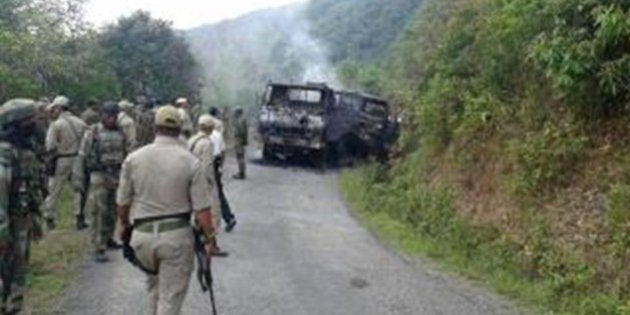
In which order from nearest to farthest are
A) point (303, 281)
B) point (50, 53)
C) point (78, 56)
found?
point (303, 281)
point (50, 53)
point (78, 56)

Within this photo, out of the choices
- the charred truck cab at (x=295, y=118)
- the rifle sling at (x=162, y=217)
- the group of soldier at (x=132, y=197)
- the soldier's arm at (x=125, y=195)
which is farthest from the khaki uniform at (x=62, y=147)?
the charred truck cab at (x=295, y=118)

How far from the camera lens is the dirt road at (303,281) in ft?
32.6

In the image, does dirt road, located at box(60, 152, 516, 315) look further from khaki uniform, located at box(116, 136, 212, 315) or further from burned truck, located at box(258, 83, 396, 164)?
burned truck, located at box(258, 83, 396, 164)

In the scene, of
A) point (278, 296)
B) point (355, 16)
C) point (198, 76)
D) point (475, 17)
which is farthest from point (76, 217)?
point (355, 16)

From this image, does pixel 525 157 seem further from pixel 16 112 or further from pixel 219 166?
pixel 16 112

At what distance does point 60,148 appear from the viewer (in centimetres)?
1422

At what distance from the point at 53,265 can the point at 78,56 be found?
659 inches

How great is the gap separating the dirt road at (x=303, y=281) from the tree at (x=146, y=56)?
22454 millimetres

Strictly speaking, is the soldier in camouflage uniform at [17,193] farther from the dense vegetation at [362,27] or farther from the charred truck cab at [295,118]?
the dense vegetation at [362,27]

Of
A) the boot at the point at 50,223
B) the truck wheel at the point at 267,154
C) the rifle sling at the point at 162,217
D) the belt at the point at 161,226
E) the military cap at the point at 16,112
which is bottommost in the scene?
the truck wheel at the point at 267,154

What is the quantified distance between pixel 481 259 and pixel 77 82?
55.3 feet

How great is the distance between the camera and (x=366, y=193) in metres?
20.7

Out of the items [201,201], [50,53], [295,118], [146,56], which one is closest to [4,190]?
[201,201]

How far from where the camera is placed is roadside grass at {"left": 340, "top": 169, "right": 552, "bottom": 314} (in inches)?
433
